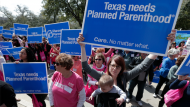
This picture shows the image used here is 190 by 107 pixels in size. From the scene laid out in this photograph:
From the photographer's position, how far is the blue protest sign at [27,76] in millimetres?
2320

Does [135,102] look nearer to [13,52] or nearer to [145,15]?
[145,15]

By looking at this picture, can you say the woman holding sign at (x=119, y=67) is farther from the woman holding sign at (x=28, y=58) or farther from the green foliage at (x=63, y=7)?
the green foliage at (x=63, y=7)

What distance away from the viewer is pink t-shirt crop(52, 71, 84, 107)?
179 centimetres

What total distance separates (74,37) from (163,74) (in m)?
2.94

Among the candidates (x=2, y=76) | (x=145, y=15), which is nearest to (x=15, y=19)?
(x=2, y=76)

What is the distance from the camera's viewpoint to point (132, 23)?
1.44 metres

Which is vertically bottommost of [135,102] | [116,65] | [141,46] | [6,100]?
[135,102]

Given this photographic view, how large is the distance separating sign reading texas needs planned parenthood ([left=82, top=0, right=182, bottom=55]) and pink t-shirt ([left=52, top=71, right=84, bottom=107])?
0.69 m

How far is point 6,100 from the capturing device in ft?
4.95

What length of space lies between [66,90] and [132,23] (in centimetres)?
141

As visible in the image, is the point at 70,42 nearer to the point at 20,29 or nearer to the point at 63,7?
the point at 20,29

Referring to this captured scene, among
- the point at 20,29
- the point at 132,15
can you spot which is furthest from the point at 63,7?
the point at 132,15

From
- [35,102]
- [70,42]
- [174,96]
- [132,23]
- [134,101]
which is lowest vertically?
[134,101]

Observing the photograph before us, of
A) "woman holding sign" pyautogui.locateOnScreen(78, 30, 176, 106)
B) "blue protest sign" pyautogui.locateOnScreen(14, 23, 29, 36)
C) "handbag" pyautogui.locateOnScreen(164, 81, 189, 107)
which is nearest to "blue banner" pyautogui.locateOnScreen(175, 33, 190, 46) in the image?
"handbag" pyautogui.locateOnScreen(164, 81, 189, 107)
